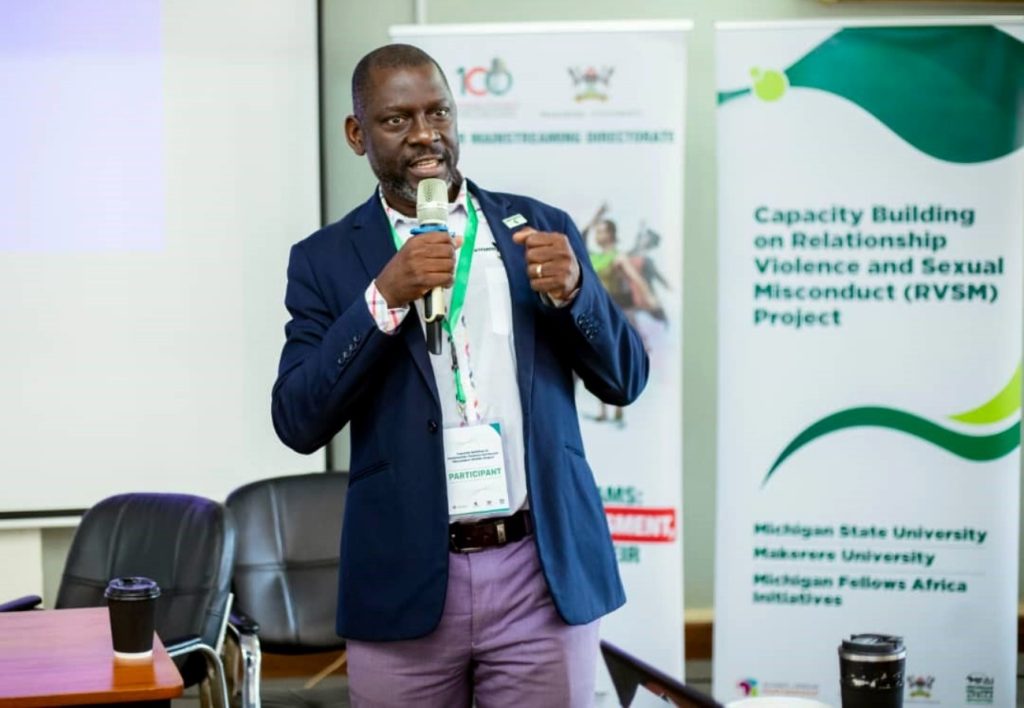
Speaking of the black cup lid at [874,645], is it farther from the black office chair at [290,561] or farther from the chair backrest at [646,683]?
the black office chair at [290,561]

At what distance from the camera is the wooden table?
2.29 metres

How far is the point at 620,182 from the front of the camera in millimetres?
4594

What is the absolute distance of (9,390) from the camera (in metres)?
4.74

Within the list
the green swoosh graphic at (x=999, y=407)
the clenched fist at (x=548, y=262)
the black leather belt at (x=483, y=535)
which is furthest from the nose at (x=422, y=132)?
the green swoosh graphic at (x=999, y=407)

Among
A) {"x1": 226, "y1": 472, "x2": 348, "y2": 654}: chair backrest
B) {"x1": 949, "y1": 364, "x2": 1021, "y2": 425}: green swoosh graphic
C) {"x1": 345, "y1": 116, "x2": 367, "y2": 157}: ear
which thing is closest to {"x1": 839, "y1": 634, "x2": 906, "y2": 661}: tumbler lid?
{"x1": 345, "y1": 116, "x2": 367, "y2": 157}: ear

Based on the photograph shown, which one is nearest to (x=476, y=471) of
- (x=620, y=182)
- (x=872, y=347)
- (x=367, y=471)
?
(x=367, y=471)

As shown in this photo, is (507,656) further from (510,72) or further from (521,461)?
(510,72)

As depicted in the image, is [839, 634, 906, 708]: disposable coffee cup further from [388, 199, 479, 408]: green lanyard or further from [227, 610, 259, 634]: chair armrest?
[227, 610, 259, 634]: chair armrest

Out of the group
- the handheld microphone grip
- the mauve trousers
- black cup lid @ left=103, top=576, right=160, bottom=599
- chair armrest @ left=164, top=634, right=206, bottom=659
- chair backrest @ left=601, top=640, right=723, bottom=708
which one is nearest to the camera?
chair backrest @ left=601, top=640, right=723, bottom=708

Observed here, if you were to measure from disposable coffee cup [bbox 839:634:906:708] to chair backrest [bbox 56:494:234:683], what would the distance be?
7.56ft

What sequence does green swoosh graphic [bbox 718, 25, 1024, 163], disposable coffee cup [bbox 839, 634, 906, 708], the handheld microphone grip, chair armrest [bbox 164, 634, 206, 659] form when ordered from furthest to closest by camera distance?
green swoosh graphic [bbox 718, 25, 1024, 163] → chair armrest [bbox 164, 634, 206, 659] → the handheld microphone grip → disposable coffee cup [bbox 839, 634, 906, 708]

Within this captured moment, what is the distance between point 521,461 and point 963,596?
9.20ft

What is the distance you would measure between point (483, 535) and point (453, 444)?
143 millimetres

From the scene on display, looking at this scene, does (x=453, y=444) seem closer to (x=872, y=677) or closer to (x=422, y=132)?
(x=422, y=132)
